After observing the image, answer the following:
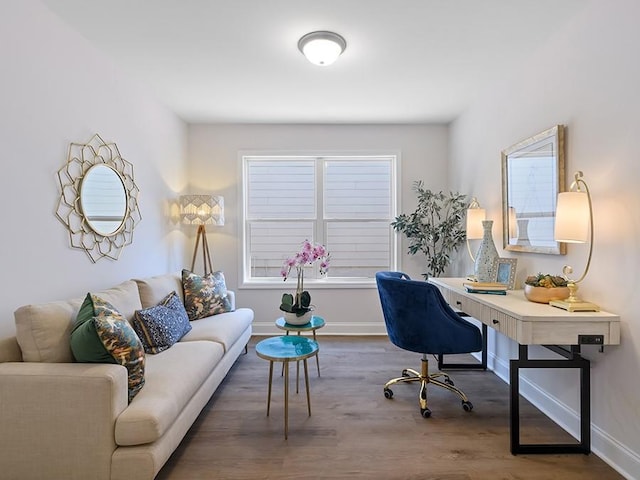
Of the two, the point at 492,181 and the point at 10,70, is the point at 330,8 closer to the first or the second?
the point at 10,70

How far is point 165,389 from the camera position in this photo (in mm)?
1796

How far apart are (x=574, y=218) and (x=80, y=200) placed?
10.1 feet

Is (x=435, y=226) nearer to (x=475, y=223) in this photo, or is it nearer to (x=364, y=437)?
(x=475, y=223)

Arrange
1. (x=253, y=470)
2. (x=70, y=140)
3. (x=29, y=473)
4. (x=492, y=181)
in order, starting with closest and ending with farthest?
(x=29, y=473)
(x=253, y=470)
(x=70, y=140)
(x=492, y=181)

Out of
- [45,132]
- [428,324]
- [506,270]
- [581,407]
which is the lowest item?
[581,407]

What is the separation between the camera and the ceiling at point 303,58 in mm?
2111

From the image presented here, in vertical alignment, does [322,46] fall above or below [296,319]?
above

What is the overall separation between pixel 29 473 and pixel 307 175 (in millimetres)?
3577

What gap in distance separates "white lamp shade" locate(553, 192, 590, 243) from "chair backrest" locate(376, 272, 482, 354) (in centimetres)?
84

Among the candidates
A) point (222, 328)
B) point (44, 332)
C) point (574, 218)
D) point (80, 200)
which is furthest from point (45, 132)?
point (574, 218)

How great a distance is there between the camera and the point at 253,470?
1.84 m

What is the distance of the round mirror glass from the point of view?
95.5 inches

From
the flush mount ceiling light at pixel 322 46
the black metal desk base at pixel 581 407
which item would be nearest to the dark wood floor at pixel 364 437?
the black metal desk base at pixel 581 407

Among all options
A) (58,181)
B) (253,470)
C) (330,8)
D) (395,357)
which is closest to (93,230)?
(58,181)
